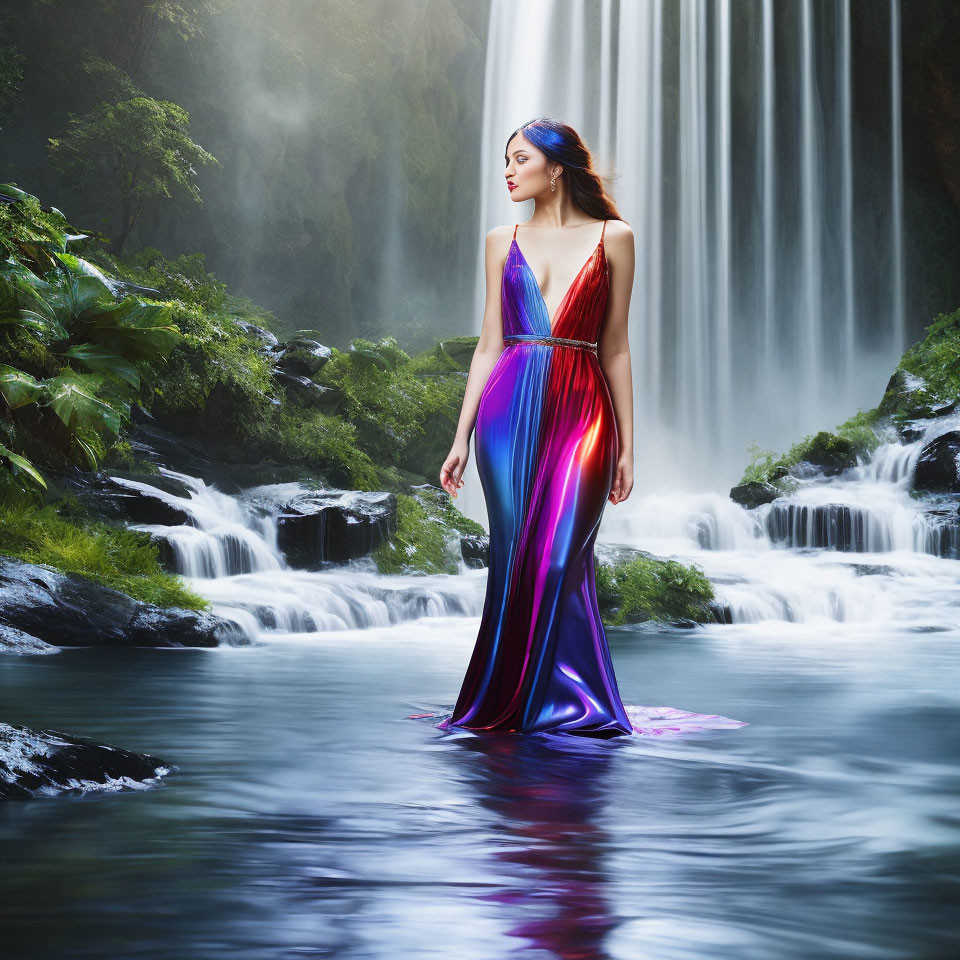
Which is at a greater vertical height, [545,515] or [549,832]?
[545,515]

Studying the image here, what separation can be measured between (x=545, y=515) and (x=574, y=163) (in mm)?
1358

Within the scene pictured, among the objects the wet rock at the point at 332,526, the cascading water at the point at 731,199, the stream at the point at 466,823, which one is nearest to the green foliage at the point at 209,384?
the wet rock at the point at 332,526

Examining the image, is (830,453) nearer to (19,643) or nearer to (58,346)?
(58,346)

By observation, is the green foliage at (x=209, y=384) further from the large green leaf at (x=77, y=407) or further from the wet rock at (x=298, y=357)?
Answer: the large green leaf at (x=77, y=407)

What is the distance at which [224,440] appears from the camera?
677 inches

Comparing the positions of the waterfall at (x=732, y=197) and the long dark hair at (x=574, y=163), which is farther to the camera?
the waterfall at (x=732, y=197)

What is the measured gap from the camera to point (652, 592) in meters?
12.3

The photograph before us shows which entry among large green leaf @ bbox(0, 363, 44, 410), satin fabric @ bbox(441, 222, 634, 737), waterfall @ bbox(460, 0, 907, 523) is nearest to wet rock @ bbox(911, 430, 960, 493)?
waterfall @ bbox(460, 0, 907, 523)

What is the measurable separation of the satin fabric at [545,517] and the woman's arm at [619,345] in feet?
0.14

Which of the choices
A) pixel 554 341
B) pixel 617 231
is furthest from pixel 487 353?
pixel 617 231

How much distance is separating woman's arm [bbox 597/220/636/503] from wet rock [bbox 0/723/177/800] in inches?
79.6

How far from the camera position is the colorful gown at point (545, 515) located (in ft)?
14.0

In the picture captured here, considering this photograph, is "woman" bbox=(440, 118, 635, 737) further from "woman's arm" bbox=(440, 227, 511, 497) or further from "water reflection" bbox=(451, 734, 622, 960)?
"water reflection" bbox=(451, 734, 622, 960)

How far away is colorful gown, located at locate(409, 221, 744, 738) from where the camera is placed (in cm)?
427
